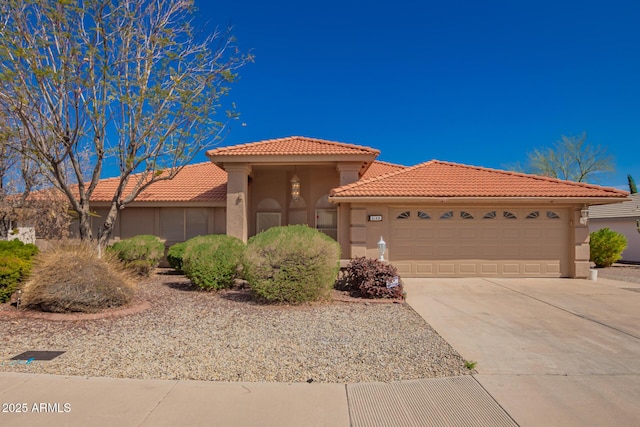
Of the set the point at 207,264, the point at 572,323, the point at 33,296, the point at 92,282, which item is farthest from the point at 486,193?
the point at 33,296

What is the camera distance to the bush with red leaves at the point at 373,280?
907 cm

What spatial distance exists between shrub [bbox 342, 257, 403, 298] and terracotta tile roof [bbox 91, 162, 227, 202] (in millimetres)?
7687

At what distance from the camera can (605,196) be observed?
1245cm

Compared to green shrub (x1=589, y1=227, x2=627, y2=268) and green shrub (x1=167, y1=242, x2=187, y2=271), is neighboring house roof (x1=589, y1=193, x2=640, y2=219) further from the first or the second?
green shrub (x1=167, y1=242, x2=187, y2=271)

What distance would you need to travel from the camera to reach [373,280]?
921 cm

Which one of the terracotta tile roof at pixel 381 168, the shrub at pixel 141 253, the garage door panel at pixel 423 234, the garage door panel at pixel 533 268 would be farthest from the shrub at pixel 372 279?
the terracotta tile roof at pixel 381 168

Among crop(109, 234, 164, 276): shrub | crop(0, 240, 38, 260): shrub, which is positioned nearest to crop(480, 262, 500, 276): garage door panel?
crop(109, 234, 164, 276): shrub

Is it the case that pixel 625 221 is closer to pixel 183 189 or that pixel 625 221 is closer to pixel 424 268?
pixel 424 268

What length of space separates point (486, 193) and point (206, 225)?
415 inches

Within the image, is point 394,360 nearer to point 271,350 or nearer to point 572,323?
point 271,350

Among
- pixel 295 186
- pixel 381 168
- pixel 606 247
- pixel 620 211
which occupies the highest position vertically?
pixel 381 168

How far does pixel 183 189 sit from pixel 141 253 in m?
4.45

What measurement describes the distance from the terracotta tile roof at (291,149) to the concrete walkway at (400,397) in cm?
898

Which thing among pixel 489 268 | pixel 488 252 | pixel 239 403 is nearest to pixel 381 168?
pixel 488 252
